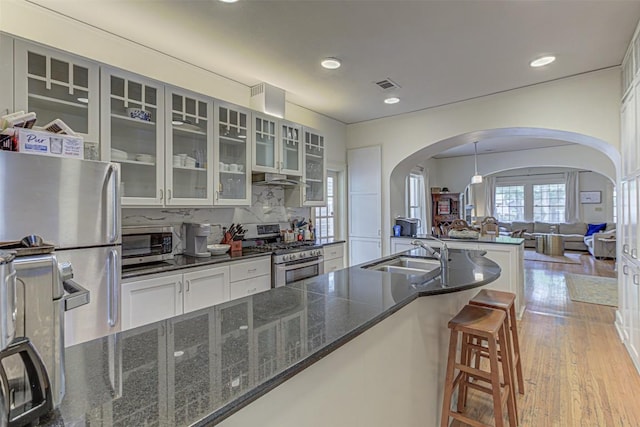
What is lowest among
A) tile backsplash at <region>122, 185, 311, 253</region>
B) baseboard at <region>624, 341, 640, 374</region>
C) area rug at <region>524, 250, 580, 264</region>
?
baseboard at <region>624, 341, 640, 374</region>

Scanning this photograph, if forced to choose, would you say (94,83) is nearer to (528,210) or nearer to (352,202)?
(352,202)

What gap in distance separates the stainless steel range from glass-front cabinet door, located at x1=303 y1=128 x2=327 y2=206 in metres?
0.61

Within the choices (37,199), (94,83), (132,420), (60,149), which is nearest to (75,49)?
(94,83)

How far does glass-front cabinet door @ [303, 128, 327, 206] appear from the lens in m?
4.16

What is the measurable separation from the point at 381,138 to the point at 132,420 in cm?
481

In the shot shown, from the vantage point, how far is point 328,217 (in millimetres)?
5133

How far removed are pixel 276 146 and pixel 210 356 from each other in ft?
9.90

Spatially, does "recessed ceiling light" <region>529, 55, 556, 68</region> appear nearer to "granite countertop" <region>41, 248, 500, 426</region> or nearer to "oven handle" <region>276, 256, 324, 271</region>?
"granite countertop" <region>41, 248, 500, 426</region>

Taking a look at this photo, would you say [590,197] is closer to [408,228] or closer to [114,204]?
[408,228]

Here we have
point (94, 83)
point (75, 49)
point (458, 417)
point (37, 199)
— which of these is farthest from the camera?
point (75, 49)

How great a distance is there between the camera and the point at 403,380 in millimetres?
1533

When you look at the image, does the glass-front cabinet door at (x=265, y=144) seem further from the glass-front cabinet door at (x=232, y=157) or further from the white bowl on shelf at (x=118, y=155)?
the white bowl on shelf at (x=118, y=155)

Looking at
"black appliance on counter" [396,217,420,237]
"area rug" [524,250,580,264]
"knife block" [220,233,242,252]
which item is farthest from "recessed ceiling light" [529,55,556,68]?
"area rug" [524,250,580,264]

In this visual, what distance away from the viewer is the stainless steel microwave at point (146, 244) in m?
2.49
